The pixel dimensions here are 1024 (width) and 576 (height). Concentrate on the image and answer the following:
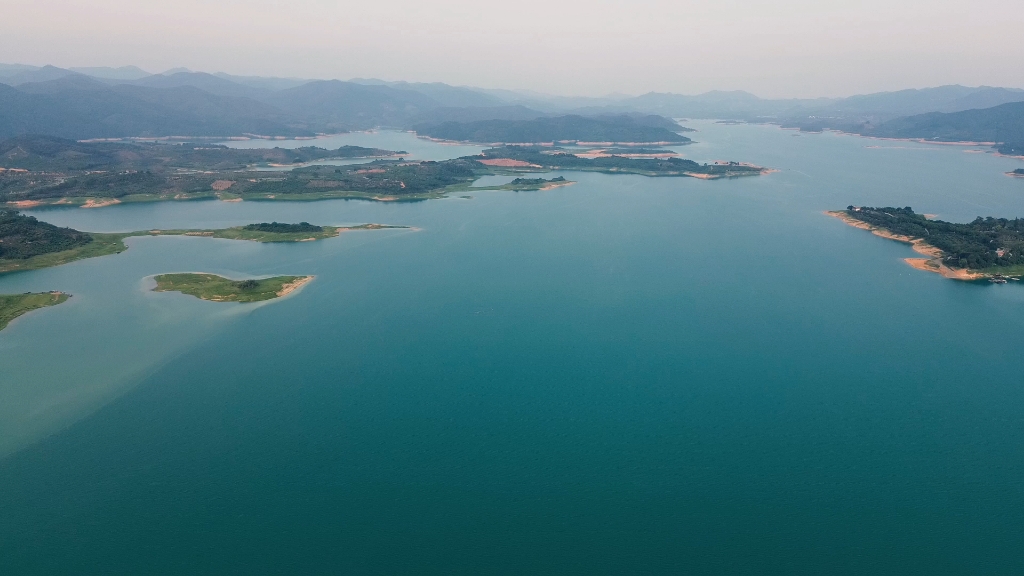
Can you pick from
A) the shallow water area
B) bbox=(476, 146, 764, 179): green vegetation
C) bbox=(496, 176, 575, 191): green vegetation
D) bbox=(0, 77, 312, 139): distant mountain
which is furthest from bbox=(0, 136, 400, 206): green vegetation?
bbox=(0, 77, 312, 139): distant mountain

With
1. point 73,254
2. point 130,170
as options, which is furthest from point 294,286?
point 130,170

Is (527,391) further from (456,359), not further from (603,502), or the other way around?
(603,502)

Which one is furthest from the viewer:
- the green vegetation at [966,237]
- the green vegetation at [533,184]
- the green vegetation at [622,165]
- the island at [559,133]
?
the island at [559,133]

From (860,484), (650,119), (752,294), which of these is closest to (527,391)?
(860,484)

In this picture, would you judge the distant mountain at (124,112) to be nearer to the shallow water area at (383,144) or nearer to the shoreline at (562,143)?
the shallow water area at (383,144)

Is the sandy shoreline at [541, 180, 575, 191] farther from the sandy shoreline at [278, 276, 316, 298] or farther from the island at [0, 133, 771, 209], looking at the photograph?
the sandy shoreline at [278, 276, 316, 298]

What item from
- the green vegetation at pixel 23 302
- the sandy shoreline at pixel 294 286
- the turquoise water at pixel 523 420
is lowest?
the turquoise water at pixel 523 420

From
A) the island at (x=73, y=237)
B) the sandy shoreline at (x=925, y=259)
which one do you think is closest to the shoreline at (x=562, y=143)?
the sandy shoreline at (x=925, y=259)
